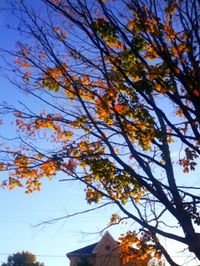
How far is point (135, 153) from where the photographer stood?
7391 mm

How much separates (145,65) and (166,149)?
1976 millimetres

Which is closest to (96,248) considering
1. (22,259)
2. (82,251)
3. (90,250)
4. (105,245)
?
(90,250)

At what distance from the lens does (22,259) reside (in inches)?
2201

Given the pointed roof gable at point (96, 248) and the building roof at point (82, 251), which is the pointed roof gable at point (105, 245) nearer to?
the pointed roof gable at point (96, 248)

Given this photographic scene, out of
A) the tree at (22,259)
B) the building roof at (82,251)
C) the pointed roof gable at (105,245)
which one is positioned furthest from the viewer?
the tree at (22,259)

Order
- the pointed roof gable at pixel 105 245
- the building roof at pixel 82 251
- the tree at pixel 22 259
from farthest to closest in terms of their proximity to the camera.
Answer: the tree at pixel 22 259 → the building roof at pixel 82 251 → the pointed roof gable at pixel 105 245

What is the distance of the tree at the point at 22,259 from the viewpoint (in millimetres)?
55519

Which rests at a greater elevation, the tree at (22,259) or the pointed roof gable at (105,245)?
the tree at (22,259)

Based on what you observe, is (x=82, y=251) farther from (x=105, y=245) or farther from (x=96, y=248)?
(x=105, y=245)

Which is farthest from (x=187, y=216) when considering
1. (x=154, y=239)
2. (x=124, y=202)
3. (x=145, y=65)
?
(x=145, y=65)

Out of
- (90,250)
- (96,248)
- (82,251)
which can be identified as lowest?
(96,248)

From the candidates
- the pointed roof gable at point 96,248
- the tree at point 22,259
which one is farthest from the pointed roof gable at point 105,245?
the tree at point 22,259

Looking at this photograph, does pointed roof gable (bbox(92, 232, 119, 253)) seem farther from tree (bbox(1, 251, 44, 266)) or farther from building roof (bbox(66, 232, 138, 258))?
tree (bbox(1, 251, 44, 266))

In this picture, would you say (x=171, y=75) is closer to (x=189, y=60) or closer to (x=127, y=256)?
(x=189, y=60)
